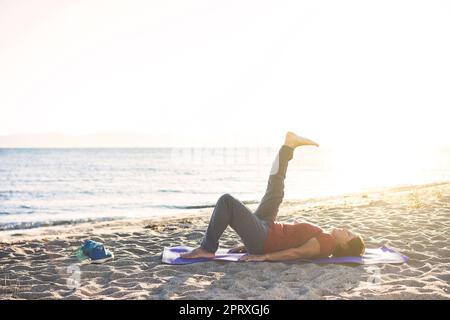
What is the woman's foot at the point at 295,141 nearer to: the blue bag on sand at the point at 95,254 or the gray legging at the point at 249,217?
the gray legging at the point at 249,217

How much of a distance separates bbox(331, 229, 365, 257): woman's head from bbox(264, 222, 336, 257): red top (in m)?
0.09

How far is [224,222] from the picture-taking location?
18.2ft

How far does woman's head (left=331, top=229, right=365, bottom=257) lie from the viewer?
5730 mm

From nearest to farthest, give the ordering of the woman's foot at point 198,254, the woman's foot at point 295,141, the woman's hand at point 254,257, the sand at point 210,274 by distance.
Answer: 1. the sand at point 210,274
2. the woman's hand at point 254,257
3. the woman's foot at point 198,254
4. the woman's foot at point 295,141

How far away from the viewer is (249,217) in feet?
18.1

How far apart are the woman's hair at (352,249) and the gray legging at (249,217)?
A: 3.31ft

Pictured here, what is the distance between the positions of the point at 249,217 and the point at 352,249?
153 cm

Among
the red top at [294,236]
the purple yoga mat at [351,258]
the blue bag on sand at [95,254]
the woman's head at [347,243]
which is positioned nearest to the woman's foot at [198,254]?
the purple yoga mat at [351,258]

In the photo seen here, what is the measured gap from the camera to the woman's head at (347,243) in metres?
5.73

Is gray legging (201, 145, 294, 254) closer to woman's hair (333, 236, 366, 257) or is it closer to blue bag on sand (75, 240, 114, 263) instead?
woman's hair (333, 236, 366, 257)

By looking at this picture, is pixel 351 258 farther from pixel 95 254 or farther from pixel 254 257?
pixel 95 254

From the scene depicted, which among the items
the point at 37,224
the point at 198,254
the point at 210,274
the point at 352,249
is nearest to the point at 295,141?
the point at 352,249
